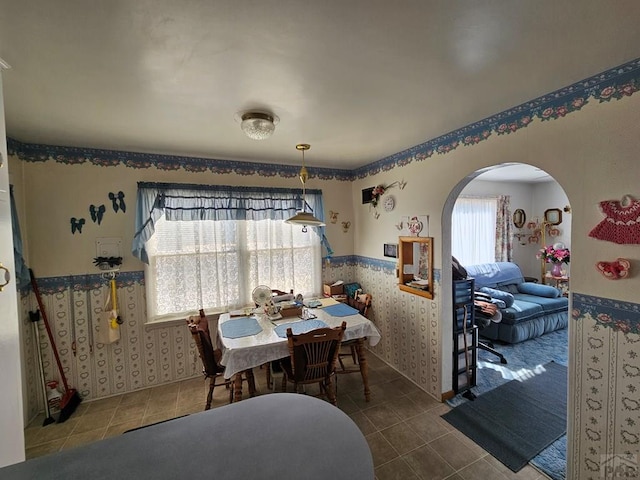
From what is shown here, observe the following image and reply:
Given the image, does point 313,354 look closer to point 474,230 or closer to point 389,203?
point 389,203

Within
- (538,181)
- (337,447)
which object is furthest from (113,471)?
(538,181)

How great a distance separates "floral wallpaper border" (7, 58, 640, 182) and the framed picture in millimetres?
874

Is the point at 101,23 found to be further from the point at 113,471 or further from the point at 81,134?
the point at 81,134

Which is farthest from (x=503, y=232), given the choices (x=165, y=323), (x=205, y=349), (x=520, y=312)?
(x=165, y=323)

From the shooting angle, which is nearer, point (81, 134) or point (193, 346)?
point (81, 134)

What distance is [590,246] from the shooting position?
4.96 ft

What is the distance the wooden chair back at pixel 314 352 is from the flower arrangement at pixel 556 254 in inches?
173

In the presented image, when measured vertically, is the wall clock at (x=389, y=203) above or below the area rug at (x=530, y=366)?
above

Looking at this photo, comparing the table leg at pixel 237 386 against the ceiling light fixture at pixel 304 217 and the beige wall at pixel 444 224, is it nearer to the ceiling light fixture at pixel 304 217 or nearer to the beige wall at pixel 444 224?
the ceiling light fixture at pixel 304 217

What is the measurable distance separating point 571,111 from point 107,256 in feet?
12.5

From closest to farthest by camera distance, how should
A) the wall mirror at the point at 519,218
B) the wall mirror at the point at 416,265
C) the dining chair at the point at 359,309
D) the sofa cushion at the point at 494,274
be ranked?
1. the wall mirror at the point at 416,265
2. the dining chair at the point at 359,309
3. the sofa cushion at the point at 494,274
4. the wall mirror at the point at 519,218

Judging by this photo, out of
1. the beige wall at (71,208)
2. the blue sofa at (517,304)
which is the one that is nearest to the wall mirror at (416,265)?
the blue sofa at (517,304)

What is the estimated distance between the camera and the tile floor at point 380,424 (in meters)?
1.83

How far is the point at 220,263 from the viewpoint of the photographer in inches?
121
